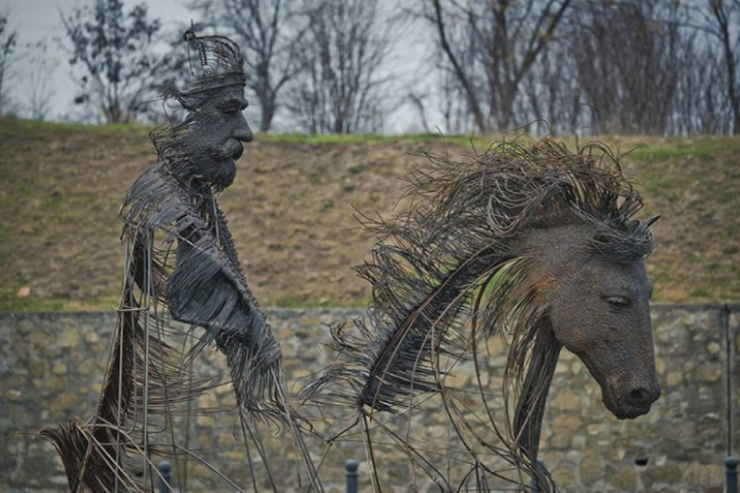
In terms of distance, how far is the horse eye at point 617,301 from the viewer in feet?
14.4

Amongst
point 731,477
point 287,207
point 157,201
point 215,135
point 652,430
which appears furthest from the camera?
point 287,207

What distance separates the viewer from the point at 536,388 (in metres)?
4.62

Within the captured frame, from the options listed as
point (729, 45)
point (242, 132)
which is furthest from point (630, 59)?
point (242, 132)

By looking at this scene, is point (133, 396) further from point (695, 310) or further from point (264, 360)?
point (695, 310)

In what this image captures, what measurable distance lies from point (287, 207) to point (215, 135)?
9695mm

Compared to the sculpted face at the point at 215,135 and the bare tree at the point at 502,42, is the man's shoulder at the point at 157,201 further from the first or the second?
the bare tree at the point at 502,42

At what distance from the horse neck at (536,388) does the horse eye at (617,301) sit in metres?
0.30

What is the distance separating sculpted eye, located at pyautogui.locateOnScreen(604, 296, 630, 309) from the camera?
4.38 meters

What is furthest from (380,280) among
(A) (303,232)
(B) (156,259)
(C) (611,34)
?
(C) (611,34)

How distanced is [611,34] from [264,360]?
18.1 m

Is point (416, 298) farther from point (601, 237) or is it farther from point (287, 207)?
point (287, 207)

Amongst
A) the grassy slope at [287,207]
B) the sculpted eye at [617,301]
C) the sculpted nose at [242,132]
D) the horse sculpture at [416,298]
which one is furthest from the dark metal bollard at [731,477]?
the sculpted nose at [242,132]

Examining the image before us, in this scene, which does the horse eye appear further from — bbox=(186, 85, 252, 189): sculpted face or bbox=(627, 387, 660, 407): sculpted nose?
bbox=(186, 85, 252, 189): sculpted face

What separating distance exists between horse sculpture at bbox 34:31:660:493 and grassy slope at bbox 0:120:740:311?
7565mm
